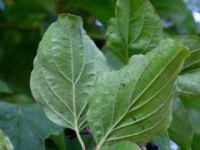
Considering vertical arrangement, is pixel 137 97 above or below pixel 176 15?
above

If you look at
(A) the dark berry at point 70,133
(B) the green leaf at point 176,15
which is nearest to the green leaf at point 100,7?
(B) the green leaf at point 176,15

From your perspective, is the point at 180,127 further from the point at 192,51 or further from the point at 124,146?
the point at 124,146

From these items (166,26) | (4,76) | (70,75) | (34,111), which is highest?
(70,75)

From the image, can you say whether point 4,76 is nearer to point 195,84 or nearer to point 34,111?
point 34,111

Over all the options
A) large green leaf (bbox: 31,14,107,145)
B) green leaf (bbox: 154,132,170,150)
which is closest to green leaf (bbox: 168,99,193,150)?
green leaf (bbox: 154,132,170,150)

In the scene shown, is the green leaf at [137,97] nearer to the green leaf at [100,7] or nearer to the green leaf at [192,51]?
the green leaf at [192,51]

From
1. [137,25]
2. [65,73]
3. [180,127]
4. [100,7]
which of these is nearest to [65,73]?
[65,73]

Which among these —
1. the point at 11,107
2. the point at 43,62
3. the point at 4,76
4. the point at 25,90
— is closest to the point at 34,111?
the point at 11,107
